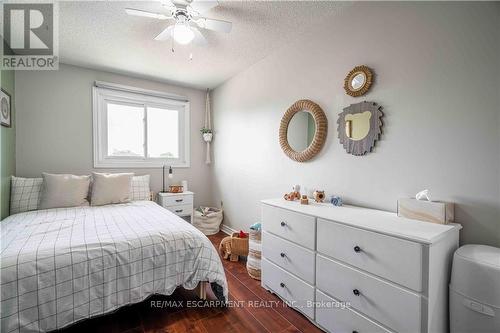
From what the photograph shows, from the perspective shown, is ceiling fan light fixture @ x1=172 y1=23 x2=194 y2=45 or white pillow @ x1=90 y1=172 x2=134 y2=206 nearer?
ceiling fan light fixture @ x1=172 y1=23 x2=194 y2=45

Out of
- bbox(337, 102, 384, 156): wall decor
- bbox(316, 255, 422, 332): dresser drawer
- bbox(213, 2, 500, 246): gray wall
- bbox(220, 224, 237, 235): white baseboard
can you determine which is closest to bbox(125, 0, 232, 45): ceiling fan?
bbox(213, 2, 500, 246): gray wall

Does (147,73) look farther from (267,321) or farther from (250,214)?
(267,321)

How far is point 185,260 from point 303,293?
0.92 metres

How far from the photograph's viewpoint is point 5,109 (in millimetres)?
2311

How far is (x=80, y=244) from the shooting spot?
Result: 1424 mm

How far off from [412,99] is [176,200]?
3027 millimetres

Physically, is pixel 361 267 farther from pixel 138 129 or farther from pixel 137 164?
pixel 138 129

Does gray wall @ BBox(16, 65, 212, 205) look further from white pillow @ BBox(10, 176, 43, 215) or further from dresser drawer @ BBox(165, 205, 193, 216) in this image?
dresser drawer @ BBox(165, 205, 193, 216)

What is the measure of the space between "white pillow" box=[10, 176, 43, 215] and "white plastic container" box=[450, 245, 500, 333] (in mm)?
3652

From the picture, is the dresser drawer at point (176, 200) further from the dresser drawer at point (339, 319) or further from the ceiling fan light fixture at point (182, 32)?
the dresser drawer at point (339, 319)

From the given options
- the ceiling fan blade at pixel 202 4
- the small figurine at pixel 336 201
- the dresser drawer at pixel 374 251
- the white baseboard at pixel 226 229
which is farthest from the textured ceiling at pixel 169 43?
the white baseboard at pixel 226 229

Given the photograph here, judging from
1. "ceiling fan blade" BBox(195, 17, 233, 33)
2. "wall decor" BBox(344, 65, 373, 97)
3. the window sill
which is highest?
"ceiling fan blade" BBox(195, 17, 233, 33)

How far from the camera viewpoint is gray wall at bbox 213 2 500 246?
4.09ft

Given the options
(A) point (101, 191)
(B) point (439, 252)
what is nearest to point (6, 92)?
(A) point (101, 191)
